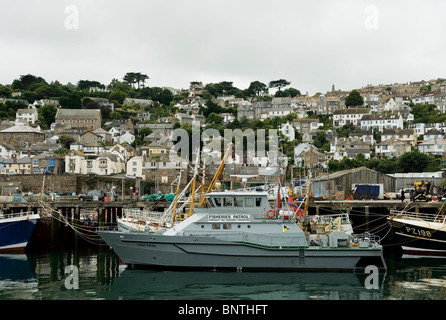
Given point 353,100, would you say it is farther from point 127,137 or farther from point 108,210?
point 108,210

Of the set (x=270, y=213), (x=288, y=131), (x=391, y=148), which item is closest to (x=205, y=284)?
(x=270, y=213)

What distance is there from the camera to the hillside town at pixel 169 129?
234 feet

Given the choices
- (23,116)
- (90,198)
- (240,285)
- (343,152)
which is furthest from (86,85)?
(240,285)

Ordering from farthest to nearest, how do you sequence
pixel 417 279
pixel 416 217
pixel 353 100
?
pixel 353 100, pixel 416 217, pixel 417 279

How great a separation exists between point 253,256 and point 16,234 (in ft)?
48.8

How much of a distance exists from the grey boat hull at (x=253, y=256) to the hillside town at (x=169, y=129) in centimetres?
2137

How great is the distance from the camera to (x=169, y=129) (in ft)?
345

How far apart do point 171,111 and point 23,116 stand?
37396 mm

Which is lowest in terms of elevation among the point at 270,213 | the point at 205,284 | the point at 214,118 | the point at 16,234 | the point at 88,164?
the point at 205,284

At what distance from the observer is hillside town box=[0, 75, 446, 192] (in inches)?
2805

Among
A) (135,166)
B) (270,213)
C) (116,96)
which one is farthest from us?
(116,96)

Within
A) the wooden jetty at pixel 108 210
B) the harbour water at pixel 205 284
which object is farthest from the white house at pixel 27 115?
the harbour water at pixel 205 284

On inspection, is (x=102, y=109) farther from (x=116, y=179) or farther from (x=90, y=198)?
(x=90, y=198)
